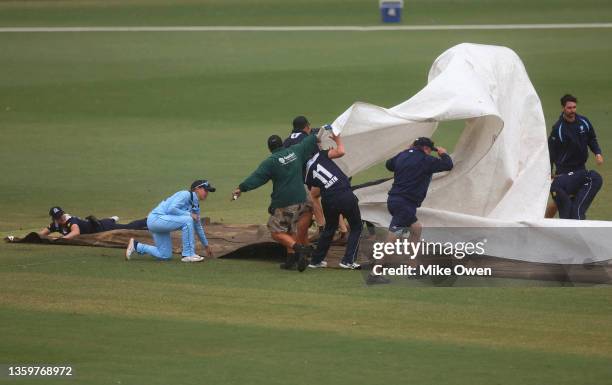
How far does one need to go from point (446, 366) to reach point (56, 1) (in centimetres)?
4714

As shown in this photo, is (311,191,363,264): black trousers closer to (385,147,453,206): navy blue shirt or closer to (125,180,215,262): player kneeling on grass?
(385,147,453,206): navy blue shirt

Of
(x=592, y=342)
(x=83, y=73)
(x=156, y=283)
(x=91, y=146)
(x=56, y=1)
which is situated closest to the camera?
(x=592, y=342)

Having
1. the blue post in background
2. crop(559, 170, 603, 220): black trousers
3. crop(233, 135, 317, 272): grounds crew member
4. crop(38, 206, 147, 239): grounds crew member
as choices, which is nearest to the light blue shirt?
crop(233, 135, 317, 272): grounds crew member

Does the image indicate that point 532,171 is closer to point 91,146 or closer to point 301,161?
point 301,161

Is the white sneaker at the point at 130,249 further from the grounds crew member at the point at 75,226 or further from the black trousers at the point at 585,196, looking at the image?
the black trousers at the point at 585,196

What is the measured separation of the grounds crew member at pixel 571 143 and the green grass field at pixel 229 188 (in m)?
3.22

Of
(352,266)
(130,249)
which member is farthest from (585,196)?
(130,249)

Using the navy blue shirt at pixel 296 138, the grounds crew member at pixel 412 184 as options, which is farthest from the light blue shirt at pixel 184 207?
the grounds crew member at pixel 412 184

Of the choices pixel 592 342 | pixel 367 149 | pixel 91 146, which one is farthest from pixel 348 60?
pixel 592 342

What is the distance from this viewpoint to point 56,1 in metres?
55.8

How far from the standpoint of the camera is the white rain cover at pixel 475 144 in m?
16.4

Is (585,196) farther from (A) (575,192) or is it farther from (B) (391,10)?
(B) (391,10)

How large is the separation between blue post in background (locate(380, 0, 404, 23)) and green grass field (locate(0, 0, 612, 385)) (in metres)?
1.04

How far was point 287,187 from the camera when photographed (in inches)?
633
